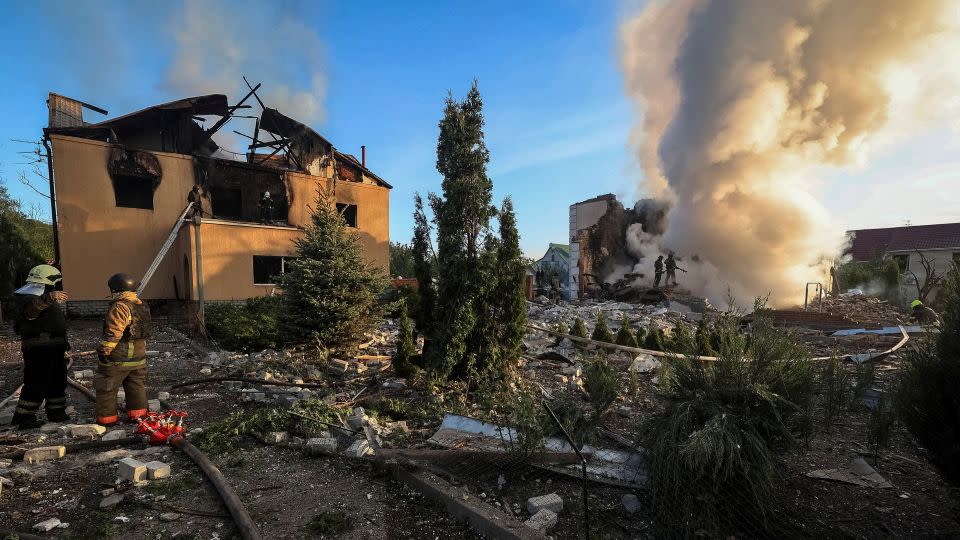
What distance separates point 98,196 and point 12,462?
12709mm

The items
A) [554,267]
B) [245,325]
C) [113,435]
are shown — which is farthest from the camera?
[554,267]

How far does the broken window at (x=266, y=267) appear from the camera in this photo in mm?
15359

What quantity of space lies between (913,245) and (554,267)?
22.9m

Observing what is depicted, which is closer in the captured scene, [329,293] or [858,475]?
[858,475]

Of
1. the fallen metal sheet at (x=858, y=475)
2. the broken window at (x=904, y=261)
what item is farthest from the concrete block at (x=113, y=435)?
the broken window at (x=904, y=261)

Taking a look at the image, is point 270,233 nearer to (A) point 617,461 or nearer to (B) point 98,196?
(B) point 98,196

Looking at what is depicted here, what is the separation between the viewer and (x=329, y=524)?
3016 mm

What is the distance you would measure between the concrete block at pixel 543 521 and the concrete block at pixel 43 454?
424cm

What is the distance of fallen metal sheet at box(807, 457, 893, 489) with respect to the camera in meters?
3.65

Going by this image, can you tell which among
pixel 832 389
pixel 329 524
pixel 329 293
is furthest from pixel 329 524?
pixel 329 293

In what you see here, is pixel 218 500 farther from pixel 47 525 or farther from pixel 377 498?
pixel 377 498

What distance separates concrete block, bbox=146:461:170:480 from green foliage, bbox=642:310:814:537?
3874 mm

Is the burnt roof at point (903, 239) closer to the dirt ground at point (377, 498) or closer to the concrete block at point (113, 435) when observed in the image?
the dirt ground at point (377, 498)

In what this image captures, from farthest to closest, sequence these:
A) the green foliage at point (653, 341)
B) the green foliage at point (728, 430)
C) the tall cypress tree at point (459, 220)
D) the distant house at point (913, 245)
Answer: the distant house at point (913, 245) < the green foliage at point (653, 341) < the tall cypress tree at point (459, 220) < the green foliage at point (728, 430)
